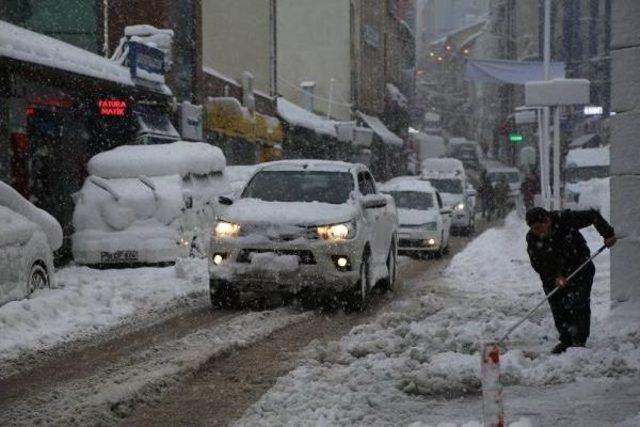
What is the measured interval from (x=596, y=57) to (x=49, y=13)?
42955 millimetres

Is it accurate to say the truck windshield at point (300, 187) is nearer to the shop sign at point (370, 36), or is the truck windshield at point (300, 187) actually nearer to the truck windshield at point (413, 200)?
the truck windshield at point (413, 200)

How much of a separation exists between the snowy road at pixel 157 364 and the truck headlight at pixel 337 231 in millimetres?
932

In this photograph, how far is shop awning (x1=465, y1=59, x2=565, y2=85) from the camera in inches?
928

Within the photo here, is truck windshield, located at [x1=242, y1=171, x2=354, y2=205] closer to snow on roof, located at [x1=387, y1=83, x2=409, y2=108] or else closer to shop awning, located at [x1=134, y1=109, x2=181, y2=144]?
shop awning, located at [x1=134, y1=109, x2=181, y2=144]

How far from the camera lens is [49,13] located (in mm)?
25797

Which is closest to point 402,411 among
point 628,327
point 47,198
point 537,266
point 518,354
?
point 518,354

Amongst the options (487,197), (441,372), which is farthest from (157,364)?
(487,197)

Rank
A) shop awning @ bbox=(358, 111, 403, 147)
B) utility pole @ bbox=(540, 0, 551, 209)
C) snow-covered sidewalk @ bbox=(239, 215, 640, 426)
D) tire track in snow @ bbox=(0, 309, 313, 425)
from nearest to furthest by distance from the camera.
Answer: snow-covered sidewalk @ bbox=(239, 215, 640, 426) < tire track in snow @ bbox=(0, 309, 313, 425) < utility pole @ bbox=(540, 0, 551, 209) < shop awning @ bbox=(358, 111, 403, 147)

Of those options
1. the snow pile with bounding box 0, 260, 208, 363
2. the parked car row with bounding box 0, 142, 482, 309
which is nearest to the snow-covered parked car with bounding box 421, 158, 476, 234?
the parked car row with bounding box 0, 142, 482, 309

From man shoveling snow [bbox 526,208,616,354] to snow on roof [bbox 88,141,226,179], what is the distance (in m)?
10.7

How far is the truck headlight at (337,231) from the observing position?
39.0 feet

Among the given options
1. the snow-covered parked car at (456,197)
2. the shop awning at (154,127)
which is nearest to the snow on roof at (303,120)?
the snow-covered parked car at (456,197)

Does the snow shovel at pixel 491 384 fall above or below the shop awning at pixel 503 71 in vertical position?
below

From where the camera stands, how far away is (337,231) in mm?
11961
